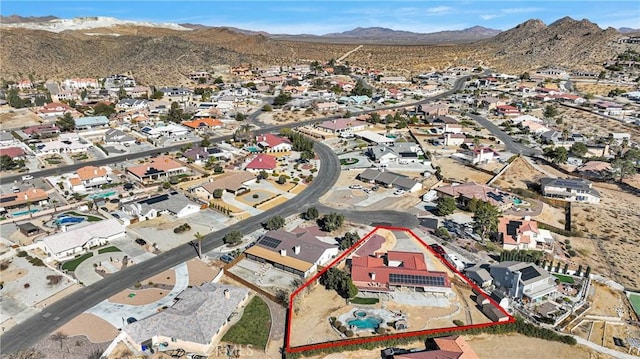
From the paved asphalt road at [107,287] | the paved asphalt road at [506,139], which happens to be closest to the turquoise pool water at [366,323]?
the paved asphalt road at [107,287]

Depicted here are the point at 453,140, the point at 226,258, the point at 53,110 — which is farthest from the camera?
the point at 53,110

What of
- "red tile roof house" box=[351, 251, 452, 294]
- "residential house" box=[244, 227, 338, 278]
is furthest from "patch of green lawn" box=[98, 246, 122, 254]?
"red tile roof house" box=[351, 251, 452, 294]

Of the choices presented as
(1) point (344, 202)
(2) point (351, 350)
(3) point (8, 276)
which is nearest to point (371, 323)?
(2) point (351, 350)

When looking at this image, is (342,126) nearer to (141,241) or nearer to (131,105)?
(141,241)

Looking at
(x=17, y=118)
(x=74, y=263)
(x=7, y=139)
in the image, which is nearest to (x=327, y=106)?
(x=7, y=139)

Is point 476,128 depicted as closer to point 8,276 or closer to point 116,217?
point 116,217

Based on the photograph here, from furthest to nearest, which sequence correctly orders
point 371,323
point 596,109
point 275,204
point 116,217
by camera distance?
point 596,109 → point 275,204 → point 116,217 → point 371,323
